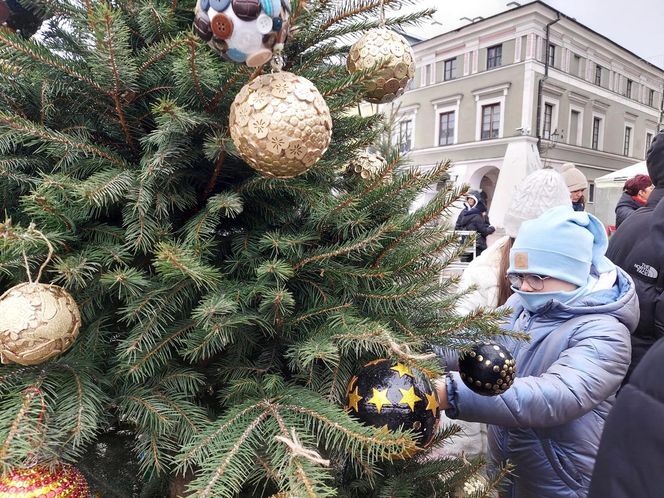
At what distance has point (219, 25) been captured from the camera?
629 mm

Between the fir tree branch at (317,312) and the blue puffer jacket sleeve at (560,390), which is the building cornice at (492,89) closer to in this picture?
the blue puffer jacket sleeve at (560,390)

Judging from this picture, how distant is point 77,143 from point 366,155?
1.84 feet

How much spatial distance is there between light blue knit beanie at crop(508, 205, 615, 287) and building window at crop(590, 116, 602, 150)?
940 inches

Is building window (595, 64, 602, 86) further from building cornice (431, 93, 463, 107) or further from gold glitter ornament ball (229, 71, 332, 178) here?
gold glitter ornament ball (229, 71, 332, 178)

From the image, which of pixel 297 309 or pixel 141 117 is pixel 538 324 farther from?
pixel 141 117

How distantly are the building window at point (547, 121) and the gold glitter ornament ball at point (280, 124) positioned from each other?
21004 mm

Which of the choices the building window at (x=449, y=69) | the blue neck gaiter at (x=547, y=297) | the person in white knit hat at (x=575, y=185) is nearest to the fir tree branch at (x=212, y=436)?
the blue neck gaiter at (x=547, y=297)

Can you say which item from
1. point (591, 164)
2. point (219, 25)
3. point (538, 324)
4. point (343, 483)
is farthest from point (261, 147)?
point (591, 164)

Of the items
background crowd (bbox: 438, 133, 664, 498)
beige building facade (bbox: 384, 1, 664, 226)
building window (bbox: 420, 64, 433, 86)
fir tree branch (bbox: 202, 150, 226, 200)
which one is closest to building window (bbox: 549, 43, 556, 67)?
beige building facade (bbox: 384, 1, 664, 226)

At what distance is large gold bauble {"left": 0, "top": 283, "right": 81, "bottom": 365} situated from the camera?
69 cm

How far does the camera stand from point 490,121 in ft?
64.5

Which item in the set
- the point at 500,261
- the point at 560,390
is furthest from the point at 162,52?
the point at 500,261

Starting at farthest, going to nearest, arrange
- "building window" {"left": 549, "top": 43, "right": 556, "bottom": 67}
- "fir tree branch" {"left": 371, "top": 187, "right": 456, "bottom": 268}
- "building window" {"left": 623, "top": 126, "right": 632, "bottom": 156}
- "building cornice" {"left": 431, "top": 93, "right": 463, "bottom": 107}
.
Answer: "building window" {"left": 623, "top": 126, "right": 632, "bottom": 156} < "building cornice" {"left": 431, "top": 93, "right": 463, "bottom": 107} < "building window" {"left": 549, "top": 43, "right": 556, "bottom": 67} < "fir tree branch" {"left": 371, "top": 187, "right": 456, "bottom": 268}

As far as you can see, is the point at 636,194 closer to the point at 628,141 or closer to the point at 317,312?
the point at 317,312
